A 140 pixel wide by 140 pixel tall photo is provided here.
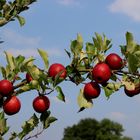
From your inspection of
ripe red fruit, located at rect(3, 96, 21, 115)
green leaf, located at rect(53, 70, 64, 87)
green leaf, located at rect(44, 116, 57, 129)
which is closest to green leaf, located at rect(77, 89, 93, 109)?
green leaf, located at rect(53, 70, 64, 87)

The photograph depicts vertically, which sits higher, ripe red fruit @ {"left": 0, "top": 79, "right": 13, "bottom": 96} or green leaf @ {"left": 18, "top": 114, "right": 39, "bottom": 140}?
ripe red fruit @ {"left": 0, "top": 79, "right": 13, "bottom": 96}

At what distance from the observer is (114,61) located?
4.82 m

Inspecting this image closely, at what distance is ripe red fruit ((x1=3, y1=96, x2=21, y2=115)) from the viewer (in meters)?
4.95

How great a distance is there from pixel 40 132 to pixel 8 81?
86 centimetres

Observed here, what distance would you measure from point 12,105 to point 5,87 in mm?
224

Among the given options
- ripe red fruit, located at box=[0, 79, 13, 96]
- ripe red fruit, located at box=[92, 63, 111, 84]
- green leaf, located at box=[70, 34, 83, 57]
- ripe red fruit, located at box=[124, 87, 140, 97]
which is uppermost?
green leaf, located at box=[70, 34, 83, 57]

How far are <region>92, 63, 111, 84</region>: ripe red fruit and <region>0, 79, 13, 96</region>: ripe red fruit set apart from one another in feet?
2.80

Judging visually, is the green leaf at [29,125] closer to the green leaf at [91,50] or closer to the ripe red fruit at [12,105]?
the ripe red fruit at [12,105]

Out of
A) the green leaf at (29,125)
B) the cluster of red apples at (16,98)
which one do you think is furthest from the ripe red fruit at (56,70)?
the green leaf at (29,125)

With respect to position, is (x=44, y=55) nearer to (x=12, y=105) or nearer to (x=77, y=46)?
(x=77, y=46)

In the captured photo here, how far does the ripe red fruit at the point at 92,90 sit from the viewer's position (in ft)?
15.9

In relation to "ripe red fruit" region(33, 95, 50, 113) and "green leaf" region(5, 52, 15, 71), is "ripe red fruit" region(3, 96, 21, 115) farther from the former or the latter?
"green leaf" region(5, 52, 15, 71)

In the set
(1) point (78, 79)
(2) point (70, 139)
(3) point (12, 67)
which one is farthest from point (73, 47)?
(2) point (70, 139)

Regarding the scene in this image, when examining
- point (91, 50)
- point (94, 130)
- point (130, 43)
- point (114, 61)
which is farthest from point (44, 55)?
point (94, 130)
